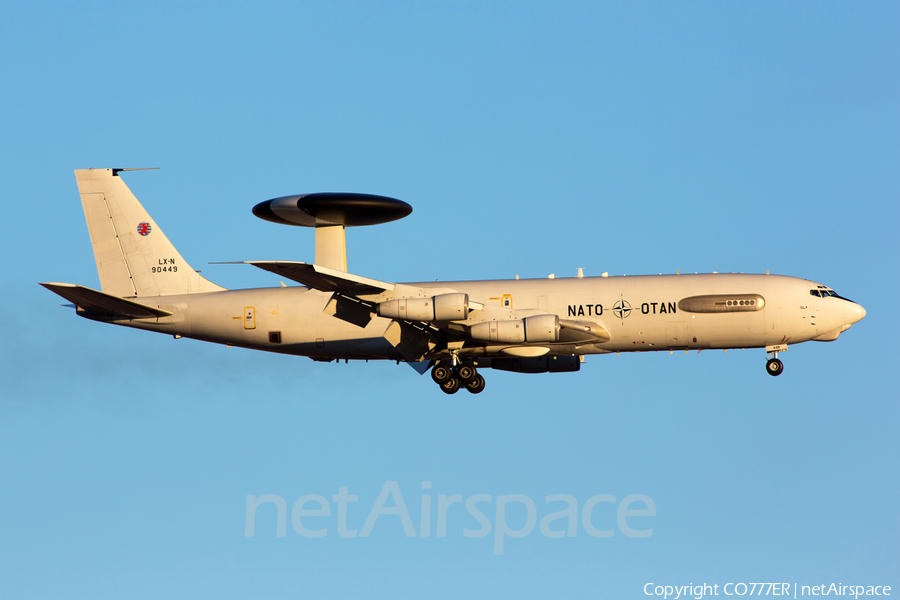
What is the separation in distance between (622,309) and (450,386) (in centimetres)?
773

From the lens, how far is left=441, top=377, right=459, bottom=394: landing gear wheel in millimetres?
37969

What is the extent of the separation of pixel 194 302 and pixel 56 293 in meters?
5.91

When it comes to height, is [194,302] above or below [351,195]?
below

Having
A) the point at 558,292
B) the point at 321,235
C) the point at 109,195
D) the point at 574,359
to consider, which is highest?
the point at 109,195

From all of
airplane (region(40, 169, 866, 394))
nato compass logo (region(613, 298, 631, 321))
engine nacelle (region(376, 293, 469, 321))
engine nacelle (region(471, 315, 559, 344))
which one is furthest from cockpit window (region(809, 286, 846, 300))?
engine nacelle (region(376, 293, 469, 321))

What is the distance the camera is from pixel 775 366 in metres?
37.4

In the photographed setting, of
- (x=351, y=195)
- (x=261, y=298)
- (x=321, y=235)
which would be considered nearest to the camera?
(x=351, y=195)

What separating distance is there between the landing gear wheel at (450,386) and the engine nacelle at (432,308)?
16.3ft

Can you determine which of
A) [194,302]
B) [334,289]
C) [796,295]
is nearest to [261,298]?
[194,302]

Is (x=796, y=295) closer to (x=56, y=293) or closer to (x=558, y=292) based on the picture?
(x=558, y=292)

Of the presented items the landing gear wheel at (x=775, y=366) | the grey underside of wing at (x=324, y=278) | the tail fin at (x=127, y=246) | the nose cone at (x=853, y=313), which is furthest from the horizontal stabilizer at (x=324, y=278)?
the nose cone at (x=853, y=313)

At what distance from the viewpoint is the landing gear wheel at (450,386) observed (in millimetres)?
37969

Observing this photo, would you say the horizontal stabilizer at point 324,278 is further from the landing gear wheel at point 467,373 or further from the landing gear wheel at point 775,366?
the landing gear wheel at point 775,366

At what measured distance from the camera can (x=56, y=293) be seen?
34.0 m
